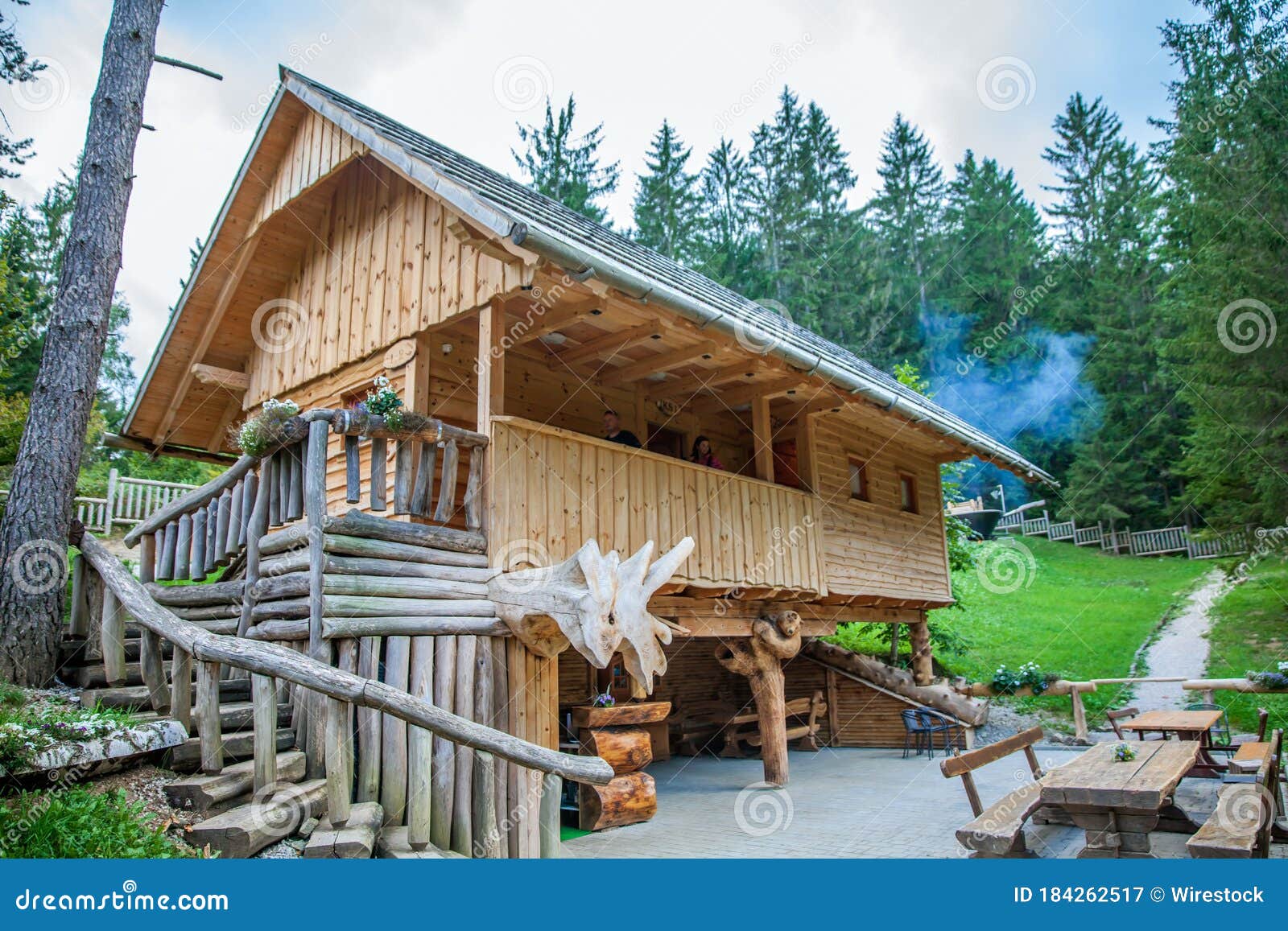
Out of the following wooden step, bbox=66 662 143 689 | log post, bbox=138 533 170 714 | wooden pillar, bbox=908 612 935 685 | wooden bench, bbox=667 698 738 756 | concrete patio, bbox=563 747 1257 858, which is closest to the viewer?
log post, bbox=138 533 170 714

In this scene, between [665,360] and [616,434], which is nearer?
[665,360]

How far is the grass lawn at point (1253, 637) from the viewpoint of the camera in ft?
49.7

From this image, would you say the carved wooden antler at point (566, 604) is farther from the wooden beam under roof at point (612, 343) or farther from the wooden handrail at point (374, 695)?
the wooden beam under roof at point (612, 343)

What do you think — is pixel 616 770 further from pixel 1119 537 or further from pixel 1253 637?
pixel 1119 537

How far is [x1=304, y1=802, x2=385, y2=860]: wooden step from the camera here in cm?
445

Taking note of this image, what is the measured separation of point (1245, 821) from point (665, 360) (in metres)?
6.64

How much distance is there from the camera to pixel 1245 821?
5324 mm

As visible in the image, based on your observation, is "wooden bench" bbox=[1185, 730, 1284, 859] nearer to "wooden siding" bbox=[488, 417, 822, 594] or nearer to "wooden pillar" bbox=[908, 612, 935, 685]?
"wooden siding" bbox=[488, 417, 822, 594]

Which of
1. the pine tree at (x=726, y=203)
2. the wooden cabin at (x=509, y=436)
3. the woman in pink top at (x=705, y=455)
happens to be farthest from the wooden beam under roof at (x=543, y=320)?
the pine tree at (x=726, y=203)

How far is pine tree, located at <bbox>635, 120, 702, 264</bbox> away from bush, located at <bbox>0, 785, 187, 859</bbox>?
32.8m

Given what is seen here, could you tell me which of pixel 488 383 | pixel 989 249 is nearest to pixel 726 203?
pixel 989 249

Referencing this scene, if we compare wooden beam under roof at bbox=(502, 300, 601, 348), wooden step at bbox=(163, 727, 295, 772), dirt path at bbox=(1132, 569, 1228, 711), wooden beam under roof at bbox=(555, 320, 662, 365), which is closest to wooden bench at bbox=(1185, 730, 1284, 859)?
wooden step at bbox=(163, 727, 295, 772)

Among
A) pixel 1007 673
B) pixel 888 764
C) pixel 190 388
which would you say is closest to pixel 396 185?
pixel 190 388
